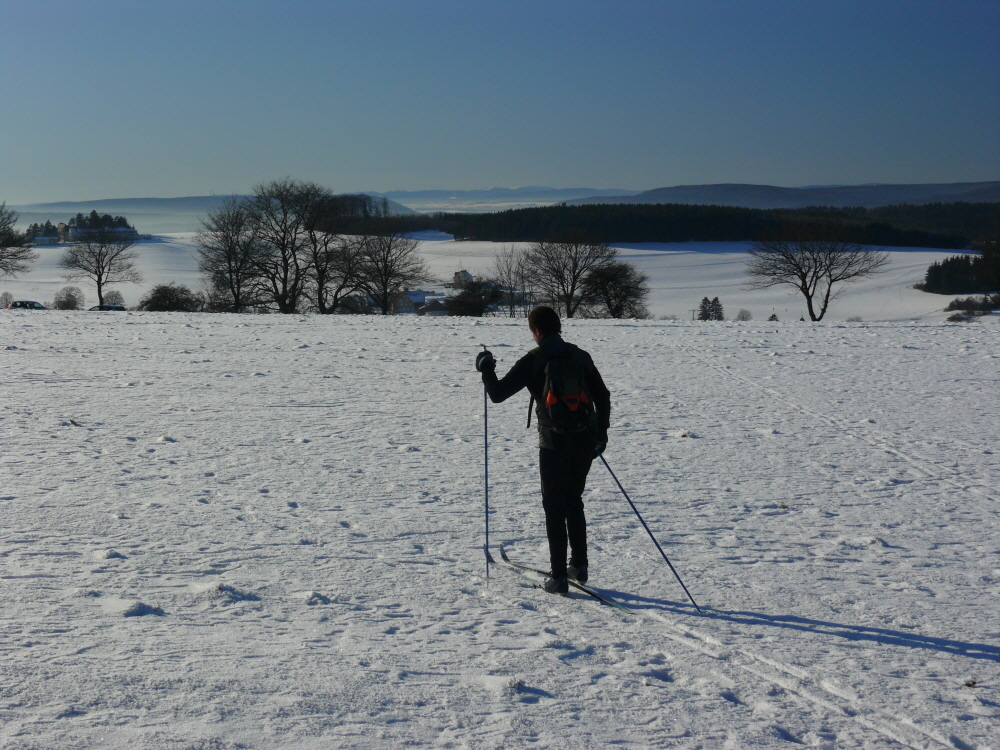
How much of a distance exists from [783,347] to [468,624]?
45.9 feet

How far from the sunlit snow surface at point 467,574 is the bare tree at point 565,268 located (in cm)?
4110

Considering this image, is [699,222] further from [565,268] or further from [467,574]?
[467,574]

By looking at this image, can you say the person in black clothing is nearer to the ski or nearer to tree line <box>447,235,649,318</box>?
the ski

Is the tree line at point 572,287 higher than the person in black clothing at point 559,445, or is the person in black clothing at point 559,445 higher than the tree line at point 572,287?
the tree line at point 572,287

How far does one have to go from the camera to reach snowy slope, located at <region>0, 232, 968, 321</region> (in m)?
67.1

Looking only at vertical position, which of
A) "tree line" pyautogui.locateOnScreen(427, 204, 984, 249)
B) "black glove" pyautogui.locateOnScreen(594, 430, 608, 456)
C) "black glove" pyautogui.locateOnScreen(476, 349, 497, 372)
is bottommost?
"black glove" pyautogui.locateOnScreen(594, 430, 608, 456)

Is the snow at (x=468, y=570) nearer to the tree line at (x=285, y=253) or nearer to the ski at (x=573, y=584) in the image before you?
the ski at (x=573, y=584)

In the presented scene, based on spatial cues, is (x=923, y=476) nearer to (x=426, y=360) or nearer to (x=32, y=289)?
(x=426, y=360)

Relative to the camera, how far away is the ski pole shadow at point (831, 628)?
13.4 feet

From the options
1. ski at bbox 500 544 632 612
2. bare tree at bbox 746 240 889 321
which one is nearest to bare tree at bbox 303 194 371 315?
bare tree at bbox 746 240 889 321

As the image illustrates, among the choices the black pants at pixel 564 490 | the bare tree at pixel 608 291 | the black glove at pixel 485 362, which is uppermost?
the bare tree at pixel 608 291

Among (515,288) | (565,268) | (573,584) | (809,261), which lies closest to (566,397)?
(573,584)

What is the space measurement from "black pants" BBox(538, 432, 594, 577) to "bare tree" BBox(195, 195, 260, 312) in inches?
1668

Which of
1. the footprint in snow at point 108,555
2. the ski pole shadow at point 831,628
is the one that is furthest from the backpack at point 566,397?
the footprint in snow at point 108,555
